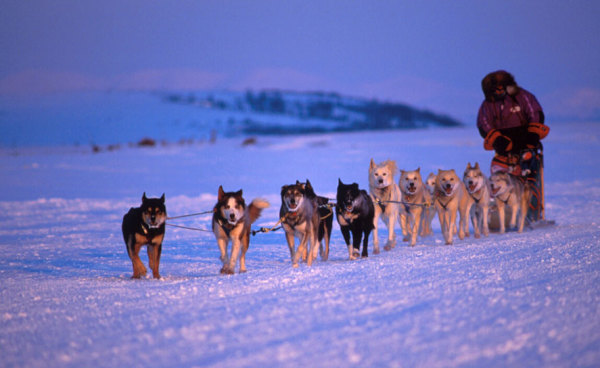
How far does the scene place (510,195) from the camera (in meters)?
8.06

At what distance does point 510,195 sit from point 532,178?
1.78ft

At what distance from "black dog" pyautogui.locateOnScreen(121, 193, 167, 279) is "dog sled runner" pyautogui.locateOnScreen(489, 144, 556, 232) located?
508cm

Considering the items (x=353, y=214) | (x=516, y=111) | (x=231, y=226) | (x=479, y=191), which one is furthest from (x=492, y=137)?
(x=231, y=226)

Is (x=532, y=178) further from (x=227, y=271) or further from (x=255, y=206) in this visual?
(x=227, y=271)

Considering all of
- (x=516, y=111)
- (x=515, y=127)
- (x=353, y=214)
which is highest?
(x=516, y=111)

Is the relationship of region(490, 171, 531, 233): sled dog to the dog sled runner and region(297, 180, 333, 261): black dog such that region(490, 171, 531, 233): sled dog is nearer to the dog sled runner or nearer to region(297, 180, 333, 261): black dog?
the dog sled runner

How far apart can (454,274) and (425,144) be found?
22126mm

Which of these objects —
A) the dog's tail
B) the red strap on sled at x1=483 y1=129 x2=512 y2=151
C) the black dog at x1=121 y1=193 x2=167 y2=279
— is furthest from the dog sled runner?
the black dog at x1=121 y1=193 x2=167 y2=279

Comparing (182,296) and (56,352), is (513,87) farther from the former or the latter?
(56,352)

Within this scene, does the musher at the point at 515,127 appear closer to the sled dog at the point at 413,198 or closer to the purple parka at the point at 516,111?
the purple parka at the point at 516,111

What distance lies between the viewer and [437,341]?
2.86 m

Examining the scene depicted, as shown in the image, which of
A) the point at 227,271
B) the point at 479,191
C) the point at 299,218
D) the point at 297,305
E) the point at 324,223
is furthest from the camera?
the point at 479,191

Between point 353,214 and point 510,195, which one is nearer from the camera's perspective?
point 353,214

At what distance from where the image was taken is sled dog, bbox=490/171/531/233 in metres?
7.99
